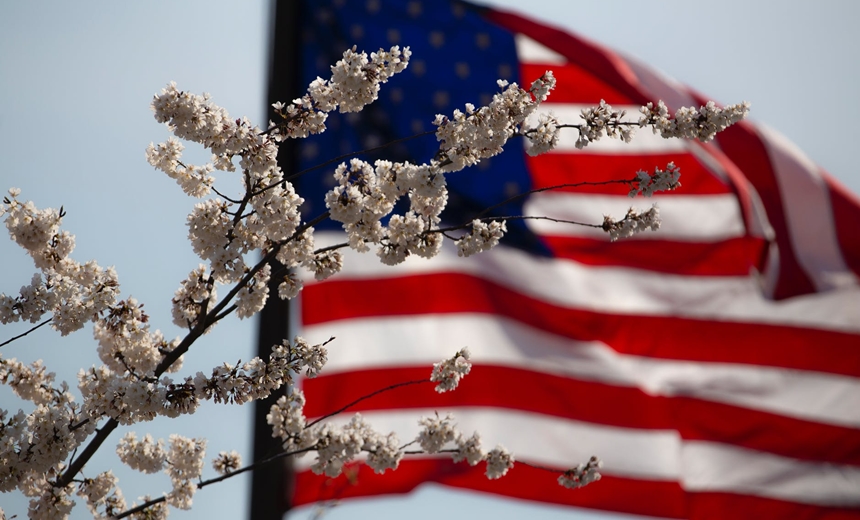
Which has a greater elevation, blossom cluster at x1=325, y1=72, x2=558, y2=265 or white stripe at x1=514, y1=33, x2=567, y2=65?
white stripe at x1=514, y1=33, x2=567, y2=65

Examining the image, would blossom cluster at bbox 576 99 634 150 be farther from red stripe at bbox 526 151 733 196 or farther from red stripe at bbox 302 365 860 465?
red stripe at bbox 526 151 733 196

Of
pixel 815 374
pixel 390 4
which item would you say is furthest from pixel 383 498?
pixel 390 4

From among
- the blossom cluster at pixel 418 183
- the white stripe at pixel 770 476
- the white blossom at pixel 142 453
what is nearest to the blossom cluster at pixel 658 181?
the blossom cluster at pixel 418 183

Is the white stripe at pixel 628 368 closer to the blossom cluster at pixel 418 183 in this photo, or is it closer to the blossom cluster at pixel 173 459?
the blossom cluster at pixel 173 459

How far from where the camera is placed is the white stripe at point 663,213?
710 centimetres

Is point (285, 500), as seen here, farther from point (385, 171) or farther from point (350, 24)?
point (350, 24)

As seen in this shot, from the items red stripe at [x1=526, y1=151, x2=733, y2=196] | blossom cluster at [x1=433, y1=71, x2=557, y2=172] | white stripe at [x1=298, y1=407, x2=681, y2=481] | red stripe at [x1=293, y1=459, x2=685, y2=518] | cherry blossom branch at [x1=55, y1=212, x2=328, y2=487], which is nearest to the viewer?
cherry blossom branch at [x1=55, y1=212, x2=328, y2=487]

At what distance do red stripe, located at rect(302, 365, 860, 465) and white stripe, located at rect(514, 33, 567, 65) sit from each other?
2.78m

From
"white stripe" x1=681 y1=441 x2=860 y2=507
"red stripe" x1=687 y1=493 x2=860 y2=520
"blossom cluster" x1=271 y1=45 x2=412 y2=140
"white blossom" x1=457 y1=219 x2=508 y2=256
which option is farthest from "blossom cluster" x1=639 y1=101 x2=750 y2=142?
"red stripe" x1=687 y1=493 x2=860 y2=520

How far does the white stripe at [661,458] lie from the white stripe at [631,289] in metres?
1.01

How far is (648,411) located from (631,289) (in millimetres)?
1001

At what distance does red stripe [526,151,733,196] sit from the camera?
7254mm

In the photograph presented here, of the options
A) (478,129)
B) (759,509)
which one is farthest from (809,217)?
(478,129)

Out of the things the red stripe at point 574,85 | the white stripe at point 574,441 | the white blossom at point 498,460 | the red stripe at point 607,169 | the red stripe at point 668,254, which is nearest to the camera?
the white blossom at point 498,460
